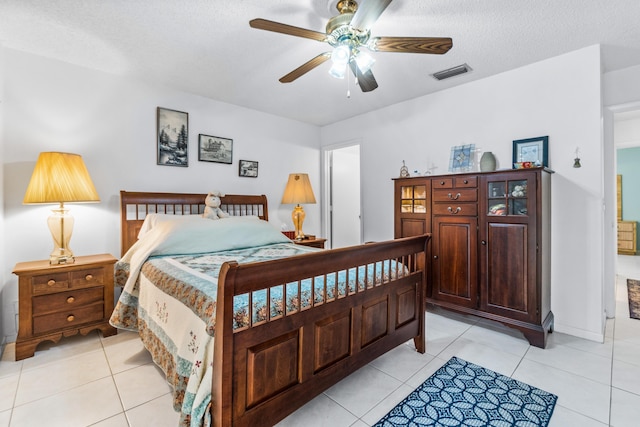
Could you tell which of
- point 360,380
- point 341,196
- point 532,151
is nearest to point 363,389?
point 360,380

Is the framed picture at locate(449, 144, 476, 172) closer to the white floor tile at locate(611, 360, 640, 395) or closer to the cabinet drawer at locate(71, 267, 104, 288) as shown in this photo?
the white floor tile at locate(611, 360, 640, 395)

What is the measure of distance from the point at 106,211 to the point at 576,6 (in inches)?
168

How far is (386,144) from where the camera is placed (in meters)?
4.04

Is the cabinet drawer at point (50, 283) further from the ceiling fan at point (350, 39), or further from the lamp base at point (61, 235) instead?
the ceiling fan at point (350, 39)

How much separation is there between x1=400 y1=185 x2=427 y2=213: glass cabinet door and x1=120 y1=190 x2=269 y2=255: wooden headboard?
2.00m

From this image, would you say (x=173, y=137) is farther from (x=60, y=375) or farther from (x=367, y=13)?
(x=367, y=13)

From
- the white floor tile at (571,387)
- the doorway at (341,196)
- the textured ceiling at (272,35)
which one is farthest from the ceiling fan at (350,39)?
the doorway at (341,196)

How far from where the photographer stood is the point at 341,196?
5.41 metres

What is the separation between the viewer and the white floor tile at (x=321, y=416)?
1.59 metres

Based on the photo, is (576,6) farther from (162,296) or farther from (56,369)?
(56,369)

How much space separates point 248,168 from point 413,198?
2.23m

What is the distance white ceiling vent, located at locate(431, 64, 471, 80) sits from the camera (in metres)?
2.87

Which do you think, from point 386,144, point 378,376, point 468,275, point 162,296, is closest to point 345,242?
point 386,144

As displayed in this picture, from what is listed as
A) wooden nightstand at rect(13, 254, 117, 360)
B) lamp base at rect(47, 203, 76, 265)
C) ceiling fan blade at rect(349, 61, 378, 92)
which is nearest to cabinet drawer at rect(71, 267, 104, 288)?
wooden nightstand at rect(13, 254, 117, 360)
